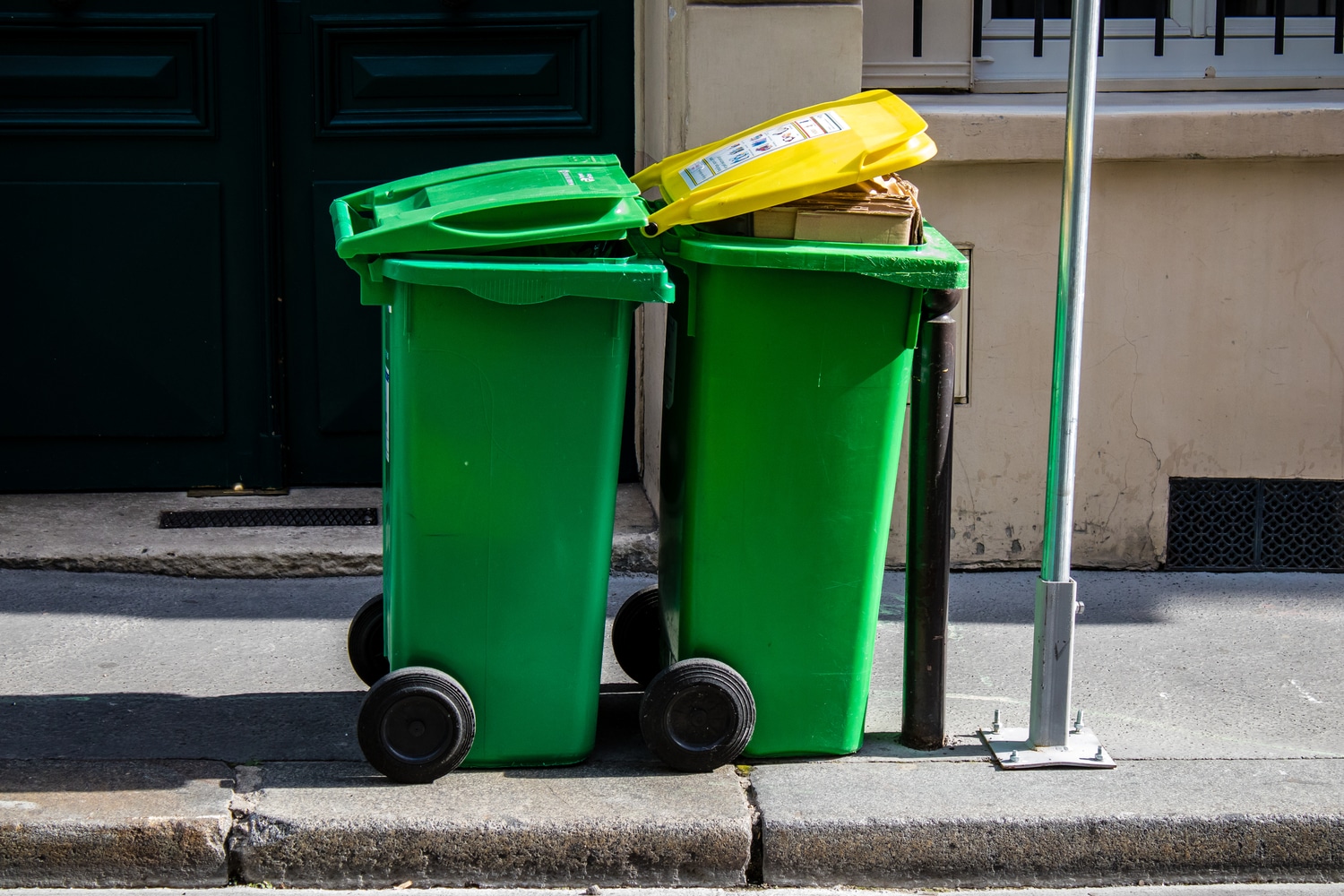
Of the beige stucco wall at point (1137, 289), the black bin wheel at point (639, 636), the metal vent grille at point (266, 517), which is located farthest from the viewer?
the metal vent grille at point (266, 517)

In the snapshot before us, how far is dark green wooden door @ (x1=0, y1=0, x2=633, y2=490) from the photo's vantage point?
5234 mm

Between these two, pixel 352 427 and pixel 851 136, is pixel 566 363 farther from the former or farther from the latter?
pixel 352 427

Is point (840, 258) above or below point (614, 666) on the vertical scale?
above

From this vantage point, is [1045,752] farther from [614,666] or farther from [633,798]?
[614,666]

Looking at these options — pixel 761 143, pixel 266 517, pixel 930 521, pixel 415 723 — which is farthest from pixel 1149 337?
pixel 266 517

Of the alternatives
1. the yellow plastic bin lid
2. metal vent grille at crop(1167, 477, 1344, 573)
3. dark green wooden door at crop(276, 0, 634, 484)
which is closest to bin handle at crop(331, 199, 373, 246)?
the yellow plastic bin lid

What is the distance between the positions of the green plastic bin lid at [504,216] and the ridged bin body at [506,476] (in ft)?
0.17

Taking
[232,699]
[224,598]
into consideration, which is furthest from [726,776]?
[224,598]

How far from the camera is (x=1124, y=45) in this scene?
5.19 m

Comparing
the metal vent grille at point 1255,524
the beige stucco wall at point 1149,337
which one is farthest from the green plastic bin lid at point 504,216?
the metal vent grille at point 1255,524

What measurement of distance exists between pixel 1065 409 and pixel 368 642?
1808 mm

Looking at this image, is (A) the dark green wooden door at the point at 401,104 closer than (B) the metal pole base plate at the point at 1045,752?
No

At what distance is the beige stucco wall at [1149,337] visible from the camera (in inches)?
194

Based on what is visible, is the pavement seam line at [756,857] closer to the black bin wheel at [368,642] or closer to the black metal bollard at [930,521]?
the black metal bollard at [930,521]
